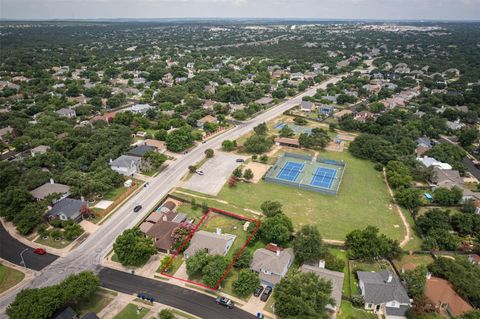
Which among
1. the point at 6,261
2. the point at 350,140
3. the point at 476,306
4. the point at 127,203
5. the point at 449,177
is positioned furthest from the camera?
the point at 350,140

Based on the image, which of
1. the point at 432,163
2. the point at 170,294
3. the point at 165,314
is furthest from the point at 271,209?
the point at 432,163

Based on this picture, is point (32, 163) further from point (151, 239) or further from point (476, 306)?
point (476, 306)

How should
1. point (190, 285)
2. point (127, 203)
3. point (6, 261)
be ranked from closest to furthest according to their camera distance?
point (190, 285) → point (6, 261) → point (127, 203)

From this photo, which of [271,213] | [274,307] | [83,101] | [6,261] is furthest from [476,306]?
[83,101]

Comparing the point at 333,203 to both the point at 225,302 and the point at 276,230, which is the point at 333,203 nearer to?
the point at 276,230

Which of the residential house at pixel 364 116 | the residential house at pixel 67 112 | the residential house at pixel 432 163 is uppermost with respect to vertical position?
the residential house at pixel 67 112

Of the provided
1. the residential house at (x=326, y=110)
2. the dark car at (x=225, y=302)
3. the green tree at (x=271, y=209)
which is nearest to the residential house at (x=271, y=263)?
the dark car at (x=225, y=302)

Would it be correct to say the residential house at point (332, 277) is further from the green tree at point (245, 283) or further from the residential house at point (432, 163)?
the residential house at point (432, 163)

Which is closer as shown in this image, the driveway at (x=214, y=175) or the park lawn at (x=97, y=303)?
the park lawn at (x=97, y=303)
